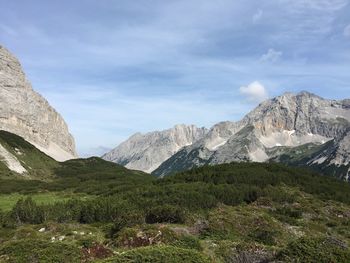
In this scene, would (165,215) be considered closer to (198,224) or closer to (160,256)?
(198,224)

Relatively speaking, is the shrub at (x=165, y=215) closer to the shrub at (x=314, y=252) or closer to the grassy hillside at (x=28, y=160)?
the shrub at (x=314, y=252)

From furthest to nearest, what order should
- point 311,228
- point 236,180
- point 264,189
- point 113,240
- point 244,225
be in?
point 236,180, point 264,189, point 311,228, point 244,225, point 113,240

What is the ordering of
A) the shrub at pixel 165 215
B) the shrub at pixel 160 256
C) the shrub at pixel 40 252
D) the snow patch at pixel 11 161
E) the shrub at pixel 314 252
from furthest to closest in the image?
the snow patch at pixel 11 161 < the shrub at pixel 165 215 < the shrub at pixel 40 252 < the shrub at pixel 314 252 < the shrub at pixel 160 256

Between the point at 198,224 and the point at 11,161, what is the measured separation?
11894cm

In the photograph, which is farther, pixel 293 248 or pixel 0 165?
pixel 0 165

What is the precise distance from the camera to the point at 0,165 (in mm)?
128375

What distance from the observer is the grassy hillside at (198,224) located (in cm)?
2066

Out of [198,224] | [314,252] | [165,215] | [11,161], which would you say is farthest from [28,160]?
[314,252]

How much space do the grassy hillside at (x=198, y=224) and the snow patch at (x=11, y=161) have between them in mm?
84419

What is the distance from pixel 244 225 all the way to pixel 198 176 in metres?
31.2

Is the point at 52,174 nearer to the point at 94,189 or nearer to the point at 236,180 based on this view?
the point at 94,189

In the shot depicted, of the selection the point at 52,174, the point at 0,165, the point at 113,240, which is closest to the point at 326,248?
the point at 113,240

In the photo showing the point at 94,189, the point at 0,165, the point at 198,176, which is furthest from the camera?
the point at 0,165

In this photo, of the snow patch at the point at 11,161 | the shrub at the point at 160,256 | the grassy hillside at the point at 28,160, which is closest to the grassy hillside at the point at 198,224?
the shrub at the point at 160,256
